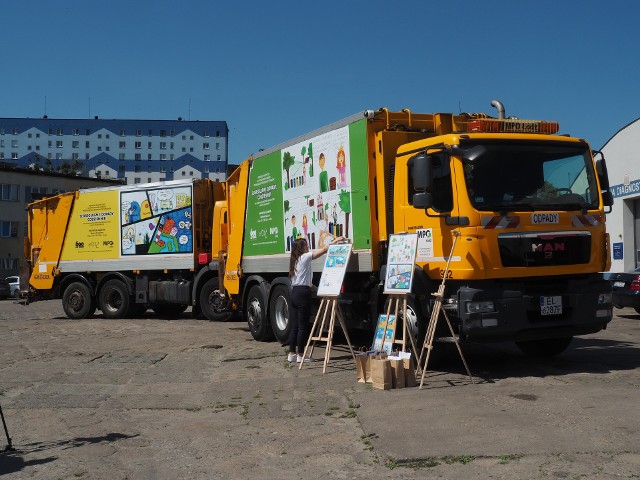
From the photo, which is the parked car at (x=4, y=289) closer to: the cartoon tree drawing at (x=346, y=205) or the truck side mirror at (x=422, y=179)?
the cartoon tree drawing at (x=346, y=205)

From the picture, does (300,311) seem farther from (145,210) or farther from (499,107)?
(145,210)

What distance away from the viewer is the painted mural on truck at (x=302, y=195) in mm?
10211

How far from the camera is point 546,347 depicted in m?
10.3

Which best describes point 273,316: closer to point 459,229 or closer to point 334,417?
point 459,229

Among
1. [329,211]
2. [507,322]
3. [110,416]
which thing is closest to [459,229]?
[507,322]

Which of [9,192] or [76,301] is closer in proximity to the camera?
[76,301]

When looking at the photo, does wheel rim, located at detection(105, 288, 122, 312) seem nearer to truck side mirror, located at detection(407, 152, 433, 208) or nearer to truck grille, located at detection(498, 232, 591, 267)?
truck side mirror, located at detection(407, 152, 433, 208)

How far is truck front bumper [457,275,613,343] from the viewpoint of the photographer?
8414 mm

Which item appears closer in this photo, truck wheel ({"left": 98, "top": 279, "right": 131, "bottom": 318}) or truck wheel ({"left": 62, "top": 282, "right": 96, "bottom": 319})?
truck wheel ({"left": 98, "top": 279, "right": 131, "bottom": 318})

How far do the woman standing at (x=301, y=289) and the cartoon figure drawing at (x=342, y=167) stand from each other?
0.78m

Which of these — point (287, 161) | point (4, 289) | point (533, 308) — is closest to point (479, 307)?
point (533, 308)

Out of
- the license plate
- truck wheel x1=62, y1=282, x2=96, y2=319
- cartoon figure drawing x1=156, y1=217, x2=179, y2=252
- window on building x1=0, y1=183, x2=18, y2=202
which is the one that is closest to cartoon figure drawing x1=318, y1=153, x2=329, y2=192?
the license plate

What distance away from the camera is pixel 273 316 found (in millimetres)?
12203

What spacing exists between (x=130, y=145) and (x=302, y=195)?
95.3m
